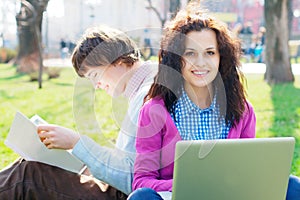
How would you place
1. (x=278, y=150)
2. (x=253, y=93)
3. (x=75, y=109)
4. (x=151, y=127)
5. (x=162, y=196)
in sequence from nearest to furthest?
(x=278, y=150)
(x=162, y=196)
(x=151, y=127)
(x=75, y=109)
(x=253, y=93)

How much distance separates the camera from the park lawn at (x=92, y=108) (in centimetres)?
217

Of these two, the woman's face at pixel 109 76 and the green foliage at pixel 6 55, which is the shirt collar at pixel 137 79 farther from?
the green foliage at pixel 6 55

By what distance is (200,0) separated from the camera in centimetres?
223

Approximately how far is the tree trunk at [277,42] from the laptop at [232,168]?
7189mm

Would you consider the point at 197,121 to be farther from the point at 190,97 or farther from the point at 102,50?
the point at 102,50

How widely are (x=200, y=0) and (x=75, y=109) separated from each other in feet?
2.26

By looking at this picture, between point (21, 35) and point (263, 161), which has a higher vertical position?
point (263, 161)

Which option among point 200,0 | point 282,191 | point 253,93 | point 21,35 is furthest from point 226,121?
point 21,35

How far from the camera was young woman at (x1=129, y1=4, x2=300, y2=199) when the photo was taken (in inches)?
74.3

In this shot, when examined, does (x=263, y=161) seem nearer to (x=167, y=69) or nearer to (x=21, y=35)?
(x=167, y=69)

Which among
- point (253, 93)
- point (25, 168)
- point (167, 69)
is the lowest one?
point (253, 93)

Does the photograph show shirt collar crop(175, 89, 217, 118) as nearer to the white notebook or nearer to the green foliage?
the white notebook

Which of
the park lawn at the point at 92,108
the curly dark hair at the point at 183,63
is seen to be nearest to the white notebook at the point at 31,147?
the park lawn at the point at 92,108

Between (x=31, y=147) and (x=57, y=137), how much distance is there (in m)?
0.11
